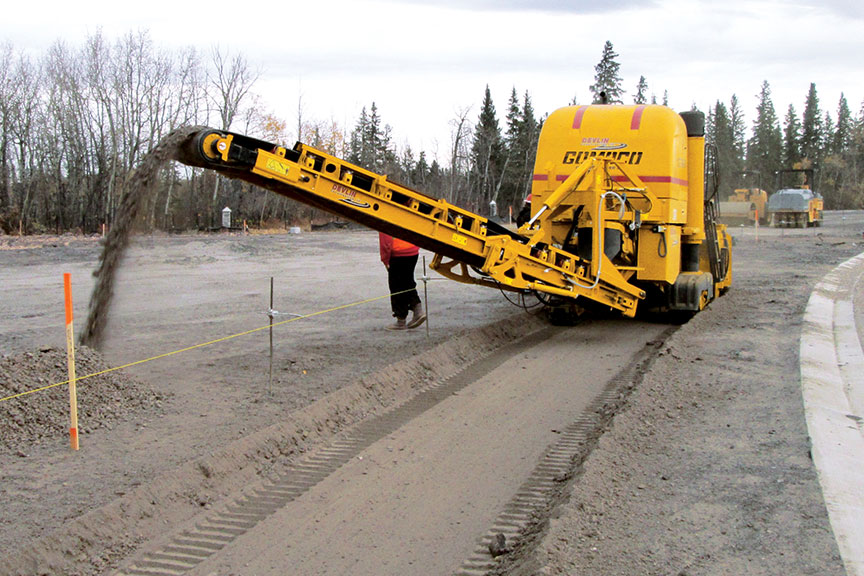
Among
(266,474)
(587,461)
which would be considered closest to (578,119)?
(587,461)

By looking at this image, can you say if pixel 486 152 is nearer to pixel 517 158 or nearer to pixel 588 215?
pixel 517 158

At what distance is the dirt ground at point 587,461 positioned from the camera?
419cm

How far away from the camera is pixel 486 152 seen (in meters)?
62.8

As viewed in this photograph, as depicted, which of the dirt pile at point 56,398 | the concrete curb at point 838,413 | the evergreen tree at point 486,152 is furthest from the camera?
the evergreen tree at point 486,152

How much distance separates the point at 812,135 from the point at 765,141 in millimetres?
8175

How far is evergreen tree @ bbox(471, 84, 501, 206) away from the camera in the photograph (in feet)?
202

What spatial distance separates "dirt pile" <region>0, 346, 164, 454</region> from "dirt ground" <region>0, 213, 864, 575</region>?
0.09 ft

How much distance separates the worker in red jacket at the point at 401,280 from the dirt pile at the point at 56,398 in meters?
4.65

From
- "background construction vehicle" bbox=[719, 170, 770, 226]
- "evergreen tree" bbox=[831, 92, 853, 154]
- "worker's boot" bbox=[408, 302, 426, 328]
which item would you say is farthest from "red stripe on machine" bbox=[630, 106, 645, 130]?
"evergreen tree" bbox=[831, 92, 853, 154]

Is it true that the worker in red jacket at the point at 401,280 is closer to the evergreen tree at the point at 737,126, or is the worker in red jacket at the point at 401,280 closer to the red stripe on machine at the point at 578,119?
the red stripe on machine at the point at 578,119

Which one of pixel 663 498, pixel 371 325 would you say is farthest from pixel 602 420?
pixel 371 325

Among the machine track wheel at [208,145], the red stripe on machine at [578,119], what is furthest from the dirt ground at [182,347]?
the red stripe on machine at [578,119]

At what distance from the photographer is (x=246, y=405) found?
271 inches

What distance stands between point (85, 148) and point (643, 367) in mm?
40288
